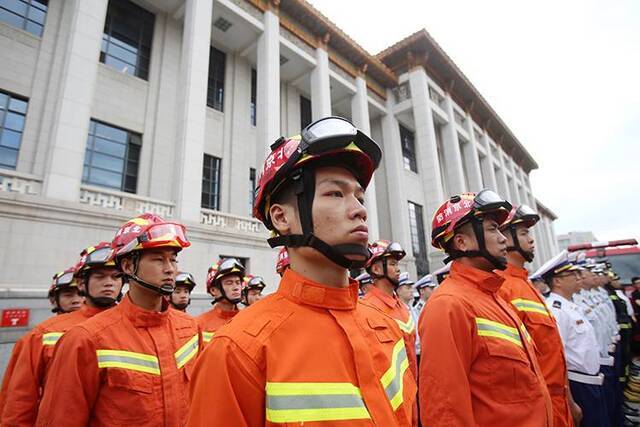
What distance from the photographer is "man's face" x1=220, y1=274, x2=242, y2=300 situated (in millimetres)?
5715

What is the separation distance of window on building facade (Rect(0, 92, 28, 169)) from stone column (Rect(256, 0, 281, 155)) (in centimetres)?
745

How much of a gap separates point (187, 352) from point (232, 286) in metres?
3.18

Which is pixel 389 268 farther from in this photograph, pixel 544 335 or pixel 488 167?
pixel 488 167

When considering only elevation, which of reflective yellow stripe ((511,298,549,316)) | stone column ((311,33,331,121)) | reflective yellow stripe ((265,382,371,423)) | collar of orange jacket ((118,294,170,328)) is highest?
stone column ((311,33,331,121))

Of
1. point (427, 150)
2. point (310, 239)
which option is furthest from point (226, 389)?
point (427, 150)

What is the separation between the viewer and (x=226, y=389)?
1.05 meters

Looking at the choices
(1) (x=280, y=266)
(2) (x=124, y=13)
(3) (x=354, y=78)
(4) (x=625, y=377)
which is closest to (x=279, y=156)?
(1) (x=280, y=266)

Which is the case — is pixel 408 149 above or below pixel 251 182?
above

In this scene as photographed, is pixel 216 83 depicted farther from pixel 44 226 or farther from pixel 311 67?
pixel 44 226

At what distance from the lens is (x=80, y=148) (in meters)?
8.77

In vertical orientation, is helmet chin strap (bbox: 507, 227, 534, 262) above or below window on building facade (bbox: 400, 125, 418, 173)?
below

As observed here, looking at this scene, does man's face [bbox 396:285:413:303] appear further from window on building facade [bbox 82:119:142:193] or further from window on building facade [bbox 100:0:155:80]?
window on building facade [bbox 100:0:155:80]

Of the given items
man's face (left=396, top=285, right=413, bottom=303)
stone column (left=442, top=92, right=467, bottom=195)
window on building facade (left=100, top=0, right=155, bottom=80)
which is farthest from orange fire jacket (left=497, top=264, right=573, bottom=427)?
stone column (left=442, top=92, right=467, bottom=195)

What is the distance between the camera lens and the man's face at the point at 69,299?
4785 millimetres
